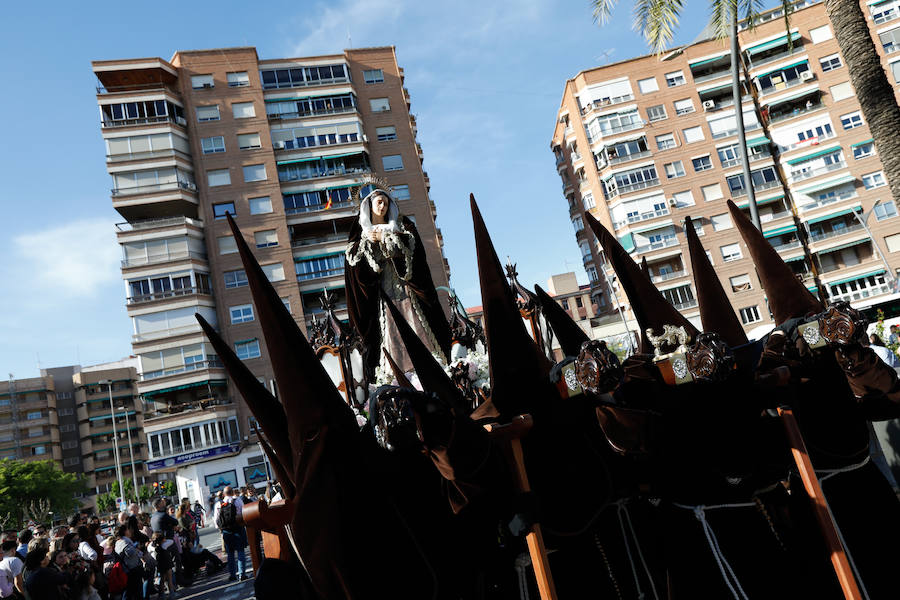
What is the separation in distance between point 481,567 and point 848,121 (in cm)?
5104

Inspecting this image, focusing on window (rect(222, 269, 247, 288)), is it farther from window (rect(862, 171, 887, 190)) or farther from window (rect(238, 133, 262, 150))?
window (rect(862, 171, 887, 190))

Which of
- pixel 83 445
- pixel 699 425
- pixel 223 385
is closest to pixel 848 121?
pixel 223 385

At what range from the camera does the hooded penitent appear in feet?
8.75

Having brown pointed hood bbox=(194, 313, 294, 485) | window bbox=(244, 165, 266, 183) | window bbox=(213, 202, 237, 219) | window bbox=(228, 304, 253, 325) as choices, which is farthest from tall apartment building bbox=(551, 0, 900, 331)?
brown pointed hood bbox=(194, 313, 294, 485)

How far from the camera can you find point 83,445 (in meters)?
78.7

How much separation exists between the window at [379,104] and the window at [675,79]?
823 inches

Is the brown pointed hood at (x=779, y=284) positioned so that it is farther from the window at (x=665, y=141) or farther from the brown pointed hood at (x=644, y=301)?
the window at (x=665, y=141)

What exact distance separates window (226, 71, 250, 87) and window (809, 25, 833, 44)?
132 ft

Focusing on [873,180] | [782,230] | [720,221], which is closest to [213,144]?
[720,221]

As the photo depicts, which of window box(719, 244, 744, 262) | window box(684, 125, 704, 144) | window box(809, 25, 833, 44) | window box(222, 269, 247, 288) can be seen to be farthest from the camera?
window box(684, 125, 704, 144)

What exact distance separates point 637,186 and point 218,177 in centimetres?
2924

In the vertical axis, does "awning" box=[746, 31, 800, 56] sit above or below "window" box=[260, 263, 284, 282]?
above

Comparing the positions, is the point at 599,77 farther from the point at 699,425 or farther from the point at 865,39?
the point at 699,425

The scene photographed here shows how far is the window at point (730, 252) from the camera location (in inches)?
1738
